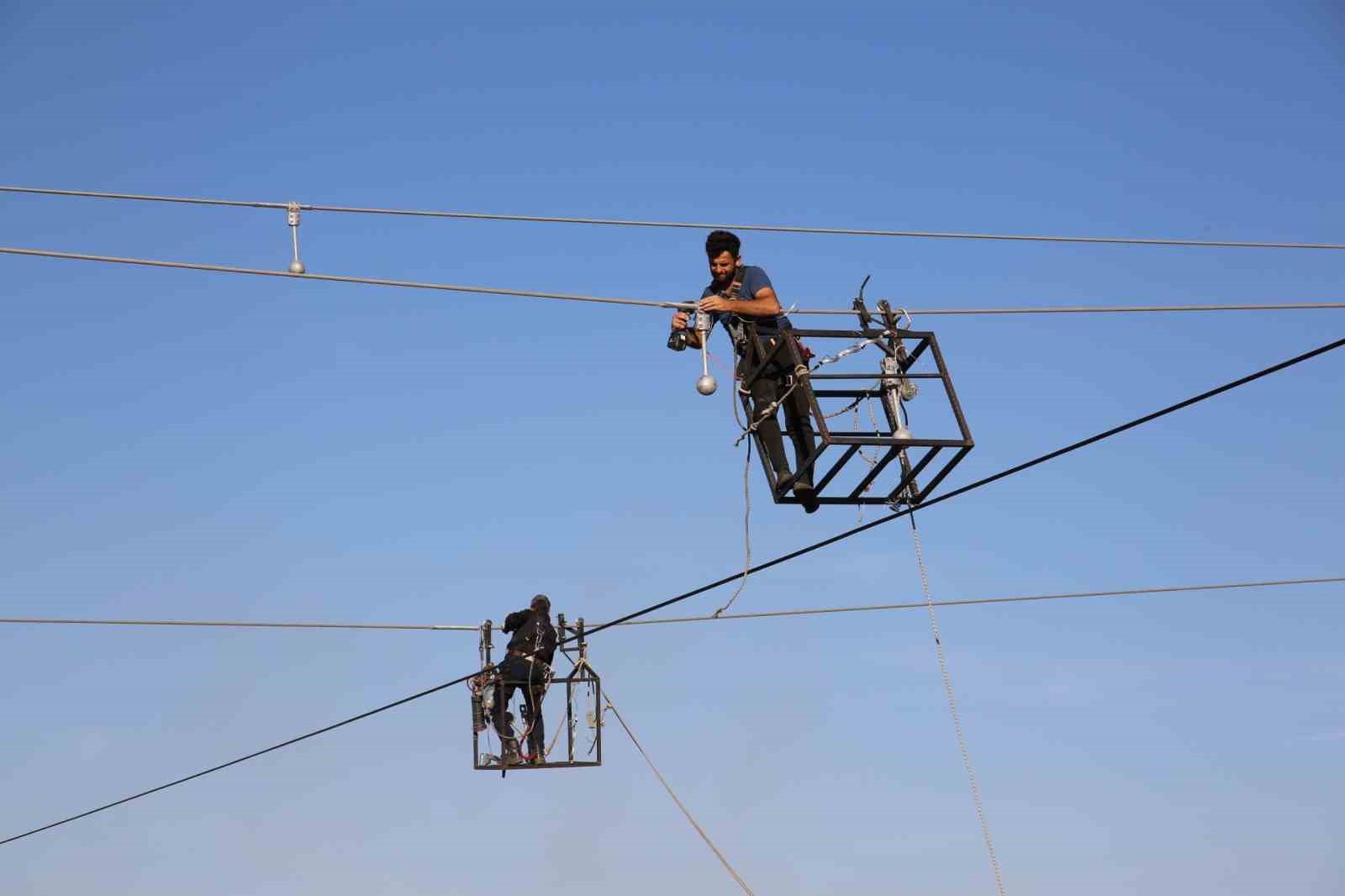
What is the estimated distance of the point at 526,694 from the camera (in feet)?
48.0

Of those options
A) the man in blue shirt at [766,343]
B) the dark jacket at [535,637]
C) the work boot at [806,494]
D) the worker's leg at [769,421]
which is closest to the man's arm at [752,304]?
the man in blue shirt at [766,343]

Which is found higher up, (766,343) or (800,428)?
(766,343)

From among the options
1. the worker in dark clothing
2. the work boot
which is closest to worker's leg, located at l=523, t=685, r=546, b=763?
the worker in dark clothing

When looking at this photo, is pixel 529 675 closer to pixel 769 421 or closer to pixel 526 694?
pixel 526 694

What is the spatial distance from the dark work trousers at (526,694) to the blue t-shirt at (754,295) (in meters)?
4.99

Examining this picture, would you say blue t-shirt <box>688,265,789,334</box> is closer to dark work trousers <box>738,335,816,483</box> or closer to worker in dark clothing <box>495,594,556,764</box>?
dark work trousers <box>738,335,816,483</box>

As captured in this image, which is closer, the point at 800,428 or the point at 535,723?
the point at 800,428

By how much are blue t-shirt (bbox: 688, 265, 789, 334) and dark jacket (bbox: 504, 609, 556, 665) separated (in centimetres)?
486

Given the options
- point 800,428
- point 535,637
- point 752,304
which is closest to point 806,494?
point 800,428

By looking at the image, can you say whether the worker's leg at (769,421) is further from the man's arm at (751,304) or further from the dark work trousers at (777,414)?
the man's arm at (751,304)

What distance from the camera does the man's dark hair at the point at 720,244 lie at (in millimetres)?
10516

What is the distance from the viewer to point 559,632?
1477 centimetres

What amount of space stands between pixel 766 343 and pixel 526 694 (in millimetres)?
5390

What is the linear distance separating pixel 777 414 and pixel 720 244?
111 cm
